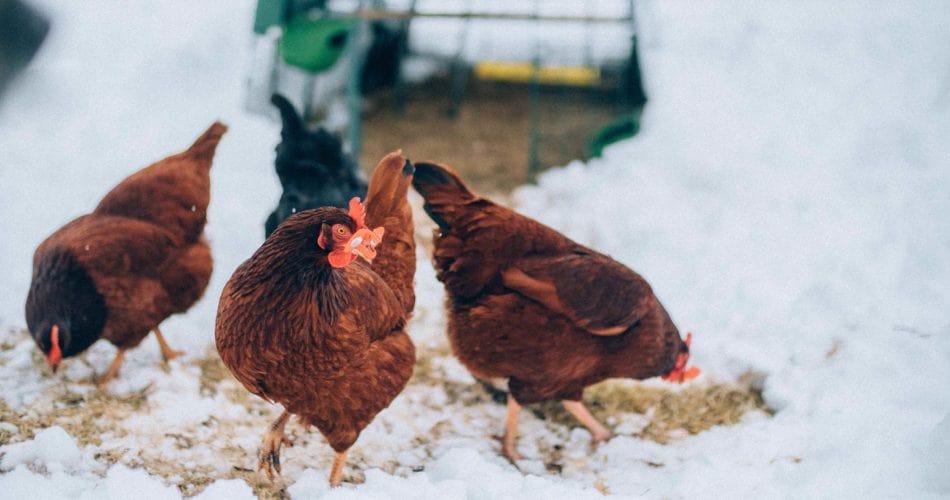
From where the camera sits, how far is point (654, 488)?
241 cm

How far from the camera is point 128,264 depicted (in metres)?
2.71

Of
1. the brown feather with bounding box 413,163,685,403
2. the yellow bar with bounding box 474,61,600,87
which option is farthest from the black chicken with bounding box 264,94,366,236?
the yellow bar with bounding box 474,61,600,87

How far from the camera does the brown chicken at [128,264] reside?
2588 millimetres

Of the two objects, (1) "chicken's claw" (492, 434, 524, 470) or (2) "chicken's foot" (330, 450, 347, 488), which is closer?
(2) "chicken's foot" (330, 450, 347, 488)

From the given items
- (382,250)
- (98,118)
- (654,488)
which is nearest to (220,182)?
(98,118)

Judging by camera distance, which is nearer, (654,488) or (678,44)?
(654,488)

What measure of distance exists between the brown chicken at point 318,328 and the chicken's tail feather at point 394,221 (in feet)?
0.18

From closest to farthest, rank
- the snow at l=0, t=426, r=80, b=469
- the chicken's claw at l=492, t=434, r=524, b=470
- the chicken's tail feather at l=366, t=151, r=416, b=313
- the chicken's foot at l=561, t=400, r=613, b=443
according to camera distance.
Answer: the snow at l=0, t=426, r=80, b=469, the chicken's tail feather at l=366, t=151, r=416, b=313, the chicken's claw at l=492, t=434, r=524, b=470, the chicken's foot at l=561, t=400, r=613, b=443

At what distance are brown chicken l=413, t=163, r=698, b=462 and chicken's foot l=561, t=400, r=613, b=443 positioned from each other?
119mm

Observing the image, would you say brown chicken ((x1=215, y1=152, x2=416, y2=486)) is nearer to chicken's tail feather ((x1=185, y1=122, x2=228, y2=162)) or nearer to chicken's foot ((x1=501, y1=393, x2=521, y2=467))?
chicken's foot ((x1=501, y1=393, x2=521, y2=467))

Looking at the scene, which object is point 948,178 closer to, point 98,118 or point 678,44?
point 678,44

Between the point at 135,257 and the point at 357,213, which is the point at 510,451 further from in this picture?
the point at 135,257

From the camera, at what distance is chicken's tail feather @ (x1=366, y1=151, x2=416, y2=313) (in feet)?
8.07

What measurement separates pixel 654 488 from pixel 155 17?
4206 millimetres
